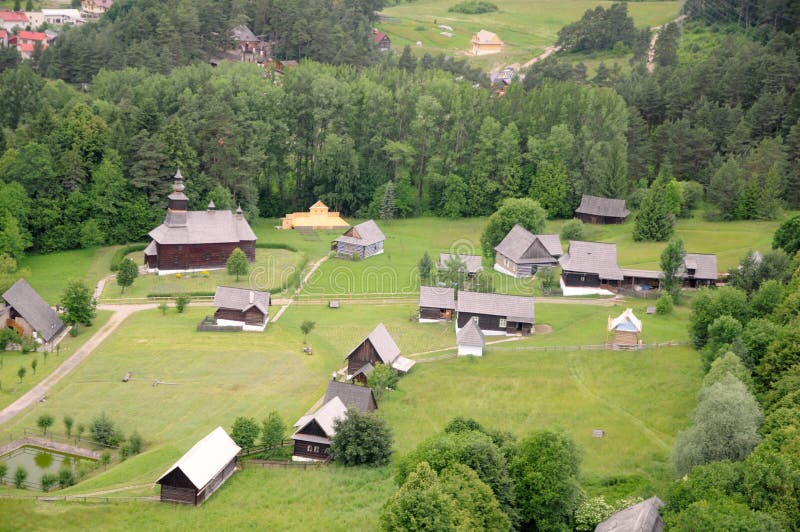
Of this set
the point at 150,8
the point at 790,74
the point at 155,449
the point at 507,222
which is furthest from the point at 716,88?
the point at 155,449

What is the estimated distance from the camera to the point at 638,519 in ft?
124

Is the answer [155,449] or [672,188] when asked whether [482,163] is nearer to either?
[672,188]

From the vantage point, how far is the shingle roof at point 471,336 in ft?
201

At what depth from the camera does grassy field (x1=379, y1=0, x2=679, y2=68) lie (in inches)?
6127

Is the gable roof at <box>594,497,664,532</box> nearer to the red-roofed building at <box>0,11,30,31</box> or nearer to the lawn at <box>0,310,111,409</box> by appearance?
the lawn at <box>0,310,111,409</box>

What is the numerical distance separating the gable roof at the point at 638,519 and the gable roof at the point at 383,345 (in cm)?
2184

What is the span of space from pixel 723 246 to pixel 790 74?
3234 centimetres

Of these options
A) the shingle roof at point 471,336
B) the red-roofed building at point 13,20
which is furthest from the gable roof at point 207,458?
the red-roofed building at point 13,20

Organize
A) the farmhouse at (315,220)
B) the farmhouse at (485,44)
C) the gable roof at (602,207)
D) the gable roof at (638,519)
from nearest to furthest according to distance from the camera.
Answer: the gable roof at (638,519), the gable roof at (602,207), the farmhouse at (315,220), the farmhouse at (485,44)

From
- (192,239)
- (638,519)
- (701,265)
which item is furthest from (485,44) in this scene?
(638,519)

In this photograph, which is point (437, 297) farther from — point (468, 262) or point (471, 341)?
point (468, 262)

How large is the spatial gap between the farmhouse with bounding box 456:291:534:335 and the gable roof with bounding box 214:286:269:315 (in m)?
14.7

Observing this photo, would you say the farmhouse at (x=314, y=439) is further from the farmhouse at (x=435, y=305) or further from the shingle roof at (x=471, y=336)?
the farmhouse at (x=435, y=305)

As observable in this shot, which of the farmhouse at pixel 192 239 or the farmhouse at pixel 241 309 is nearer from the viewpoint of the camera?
the farmhouse at pixel 241 309
